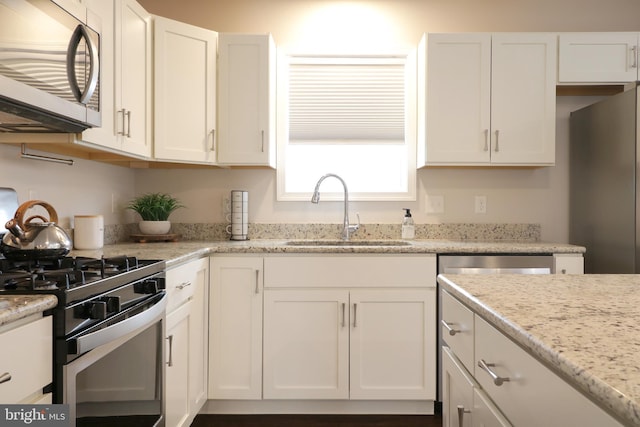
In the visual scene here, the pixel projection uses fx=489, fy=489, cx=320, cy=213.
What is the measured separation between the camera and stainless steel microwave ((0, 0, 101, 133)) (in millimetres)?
1350

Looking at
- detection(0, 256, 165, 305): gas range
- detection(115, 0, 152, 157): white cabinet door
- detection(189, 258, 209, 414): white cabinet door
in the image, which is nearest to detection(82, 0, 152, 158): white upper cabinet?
detection(115, 0, 152, 157): white cabinet door

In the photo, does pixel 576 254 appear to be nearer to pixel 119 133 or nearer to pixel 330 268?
pixel 330 268

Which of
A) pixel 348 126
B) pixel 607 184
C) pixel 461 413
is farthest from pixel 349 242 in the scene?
pixel 461 413

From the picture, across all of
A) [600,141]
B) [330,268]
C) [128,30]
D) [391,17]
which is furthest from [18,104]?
[600,141]

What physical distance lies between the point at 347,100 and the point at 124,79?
1.46m

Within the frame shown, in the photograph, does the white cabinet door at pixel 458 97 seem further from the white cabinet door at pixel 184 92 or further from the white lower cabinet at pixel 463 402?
the white lower cabinet at pixel 463 402

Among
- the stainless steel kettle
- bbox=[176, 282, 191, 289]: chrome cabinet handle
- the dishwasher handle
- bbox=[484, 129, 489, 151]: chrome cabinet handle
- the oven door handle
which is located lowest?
the oven door handle

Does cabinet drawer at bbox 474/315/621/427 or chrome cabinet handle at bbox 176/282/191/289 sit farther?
chrome cabinet handle at bbox 176/282/191/289

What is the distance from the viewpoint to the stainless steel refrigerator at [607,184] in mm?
2479

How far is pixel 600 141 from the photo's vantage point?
9.10 feet

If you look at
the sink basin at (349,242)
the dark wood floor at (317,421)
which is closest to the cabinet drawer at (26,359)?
the dark wood floor at (317,421)

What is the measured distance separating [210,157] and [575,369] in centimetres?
241

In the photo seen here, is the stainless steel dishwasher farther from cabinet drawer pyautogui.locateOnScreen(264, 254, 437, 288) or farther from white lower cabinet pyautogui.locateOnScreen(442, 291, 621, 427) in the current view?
white lower cabinet pyautogui.locateOnScreen(442, 291, 621, 427)

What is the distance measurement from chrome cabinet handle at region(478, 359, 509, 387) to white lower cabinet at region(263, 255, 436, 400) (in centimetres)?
146
